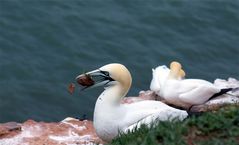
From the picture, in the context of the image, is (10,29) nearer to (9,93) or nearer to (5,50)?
(5,50)

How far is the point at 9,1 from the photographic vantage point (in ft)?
47.4

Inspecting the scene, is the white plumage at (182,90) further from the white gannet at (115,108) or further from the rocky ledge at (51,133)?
the white gannet at (115,108)

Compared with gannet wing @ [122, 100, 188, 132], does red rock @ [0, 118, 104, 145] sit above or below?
above

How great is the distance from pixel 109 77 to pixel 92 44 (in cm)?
500

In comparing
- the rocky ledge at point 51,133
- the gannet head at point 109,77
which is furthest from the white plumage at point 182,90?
the gannet head at point 109,77

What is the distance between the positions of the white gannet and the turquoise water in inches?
113

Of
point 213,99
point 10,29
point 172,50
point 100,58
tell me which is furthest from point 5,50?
point 213,99

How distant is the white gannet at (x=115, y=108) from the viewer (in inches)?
317

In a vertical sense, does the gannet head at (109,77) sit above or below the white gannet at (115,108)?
above

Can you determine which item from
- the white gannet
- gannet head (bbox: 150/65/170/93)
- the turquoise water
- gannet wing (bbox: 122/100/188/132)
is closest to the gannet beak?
the white gannet

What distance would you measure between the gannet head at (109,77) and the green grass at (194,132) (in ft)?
7.56

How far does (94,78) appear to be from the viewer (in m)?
8.58

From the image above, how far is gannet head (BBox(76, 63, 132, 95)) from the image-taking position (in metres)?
8.38

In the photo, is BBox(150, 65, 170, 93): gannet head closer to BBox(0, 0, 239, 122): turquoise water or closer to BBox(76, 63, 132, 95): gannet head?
BBox(0, 0, 239, 122): turquoise water
